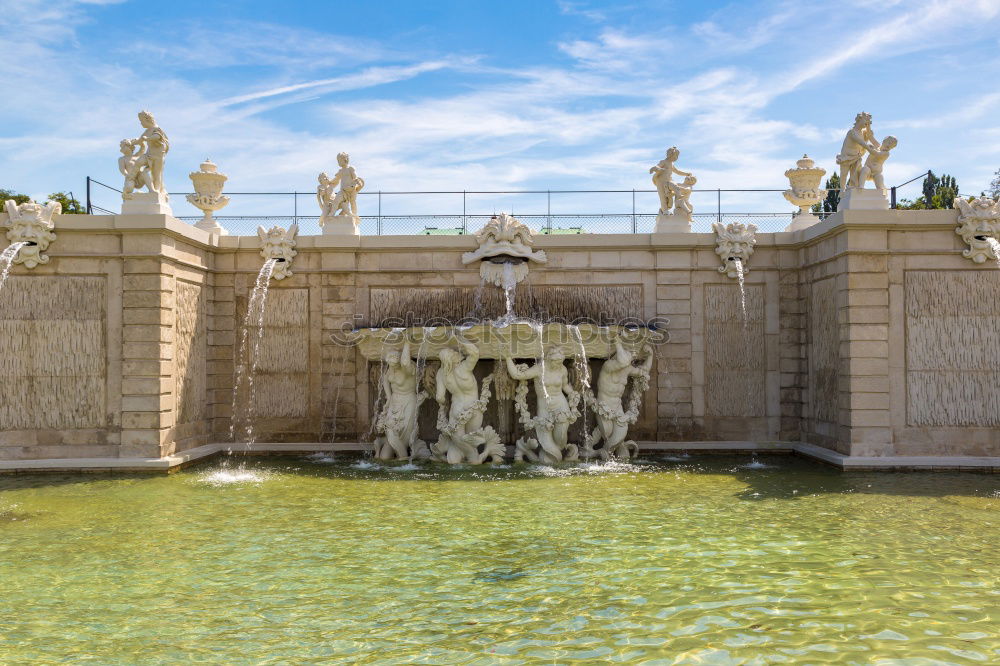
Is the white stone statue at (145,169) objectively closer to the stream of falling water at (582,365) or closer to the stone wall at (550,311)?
the stone wall at (550,311)

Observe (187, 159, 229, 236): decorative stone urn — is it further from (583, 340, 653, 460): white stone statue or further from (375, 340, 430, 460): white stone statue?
(583, 340, 653, 460): white stone statue

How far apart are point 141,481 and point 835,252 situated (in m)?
11.1

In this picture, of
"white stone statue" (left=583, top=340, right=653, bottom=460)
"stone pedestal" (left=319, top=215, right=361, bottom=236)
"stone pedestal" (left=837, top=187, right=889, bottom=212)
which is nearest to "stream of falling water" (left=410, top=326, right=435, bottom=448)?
"white stone statue" (left=583, top=340, right=653, bottom=460)

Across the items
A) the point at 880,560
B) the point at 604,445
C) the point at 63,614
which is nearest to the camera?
the point at 63,614

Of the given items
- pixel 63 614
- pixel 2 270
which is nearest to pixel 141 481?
pixel 2 270

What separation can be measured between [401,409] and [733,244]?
22.0ft

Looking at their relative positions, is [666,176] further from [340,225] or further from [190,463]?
[190,463]

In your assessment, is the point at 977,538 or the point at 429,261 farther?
the point at 429,261

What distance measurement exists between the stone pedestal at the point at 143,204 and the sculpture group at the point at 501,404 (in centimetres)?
431

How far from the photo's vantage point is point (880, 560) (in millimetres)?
6738

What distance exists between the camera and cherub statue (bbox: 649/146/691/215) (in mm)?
14797

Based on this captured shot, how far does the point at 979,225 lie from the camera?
1198 centimetres

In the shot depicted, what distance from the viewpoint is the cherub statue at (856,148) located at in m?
12.5

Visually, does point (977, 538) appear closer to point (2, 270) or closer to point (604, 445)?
point (604, 445)
